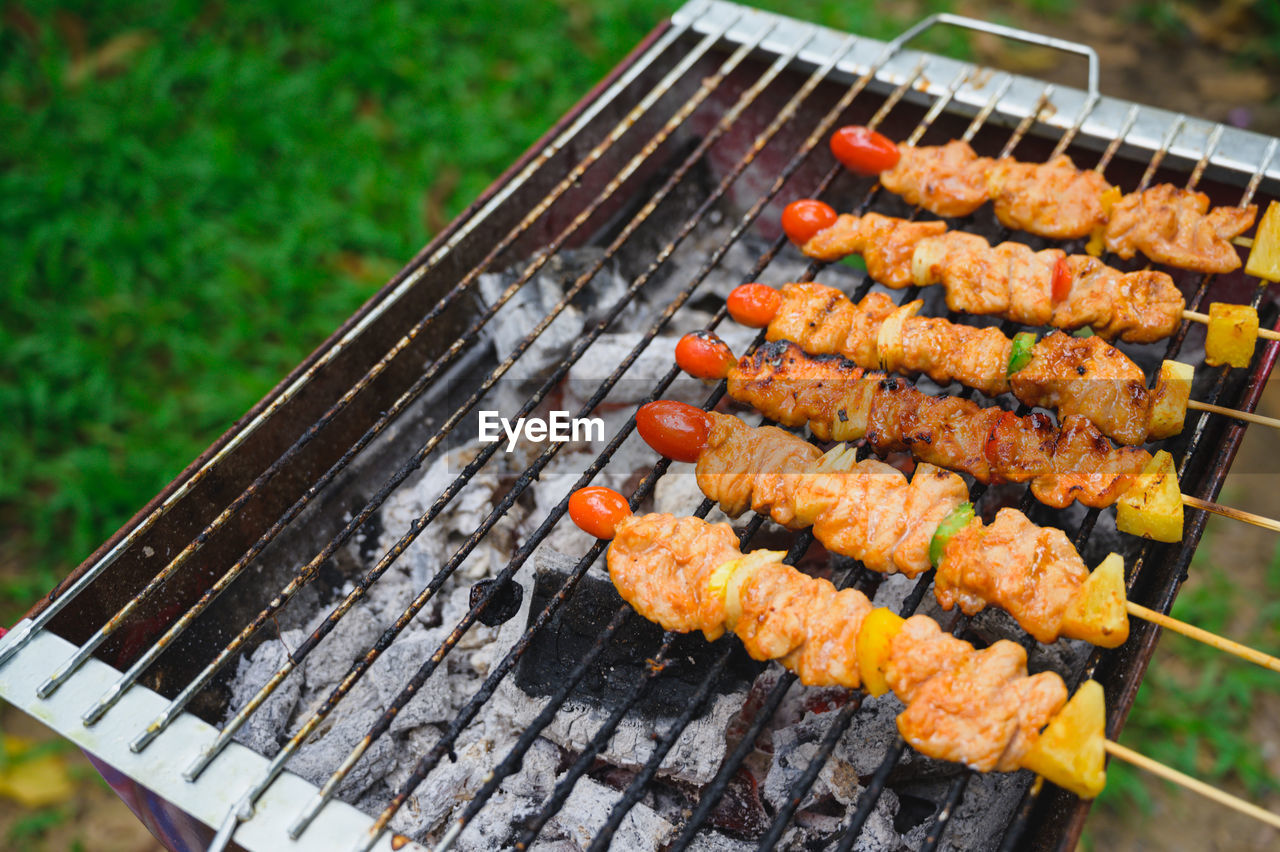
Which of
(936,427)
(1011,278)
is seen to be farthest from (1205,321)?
(936,427)

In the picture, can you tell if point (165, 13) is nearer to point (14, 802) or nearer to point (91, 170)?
point (91, 170)

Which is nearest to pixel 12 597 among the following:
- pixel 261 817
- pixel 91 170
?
pixel 91 170

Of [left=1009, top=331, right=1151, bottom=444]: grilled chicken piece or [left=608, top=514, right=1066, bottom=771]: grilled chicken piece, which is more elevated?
[left=1009, top=331, right=1151, bottom=444]: grilled chicken piece

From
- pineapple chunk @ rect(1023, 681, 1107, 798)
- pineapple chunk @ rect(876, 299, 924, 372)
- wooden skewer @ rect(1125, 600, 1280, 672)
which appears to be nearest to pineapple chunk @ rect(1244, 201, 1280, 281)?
pineapple chunk @ rect(876, 299, 924, 372)

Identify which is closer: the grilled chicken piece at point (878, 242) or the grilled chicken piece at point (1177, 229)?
the grilled chicken piece at point (1177, 229)

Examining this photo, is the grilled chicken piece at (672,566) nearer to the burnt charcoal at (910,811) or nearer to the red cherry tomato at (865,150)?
the burnt charcoal at (910,811)

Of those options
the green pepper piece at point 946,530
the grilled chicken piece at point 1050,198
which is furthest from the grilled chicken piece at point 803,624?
the grilled chicken piece at point 1050,198

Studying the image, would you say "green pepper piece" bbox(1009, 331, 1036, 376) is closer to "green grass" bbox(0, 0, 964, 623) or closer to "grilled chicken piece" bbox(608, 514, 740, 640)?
"grilled chicken piece" bbox(608, 514, 740, 640)
